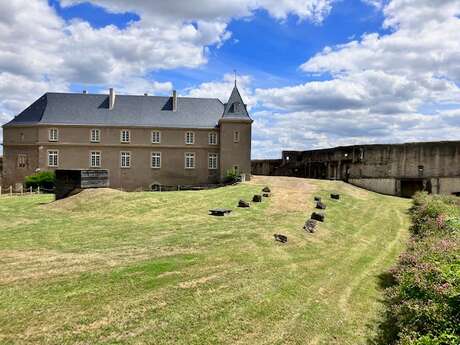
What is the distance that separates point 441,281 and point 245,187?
74.9 ft

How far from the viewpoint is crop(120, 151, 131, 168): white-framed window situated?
135 ft

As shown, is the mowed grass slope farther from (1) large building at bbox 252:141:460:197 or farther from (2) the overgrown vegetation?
(1) large building at bbox 252:141:460:197

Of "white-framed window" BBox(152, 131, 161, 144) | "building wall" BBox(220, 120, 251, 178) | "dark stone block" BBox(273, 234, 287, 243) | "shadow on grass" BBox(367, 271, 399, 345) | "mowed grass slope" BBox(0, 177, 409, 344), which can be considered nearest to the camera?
"mowed grass slope" BBox(0, 177, 409, 344)

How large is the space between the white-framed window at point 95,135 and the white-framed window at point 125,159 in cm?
282

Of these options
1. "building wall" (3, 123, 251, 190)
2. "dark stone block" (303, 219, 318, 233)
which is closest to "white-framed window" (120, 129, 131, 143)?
"building wall" (3, 123, 251, 190)

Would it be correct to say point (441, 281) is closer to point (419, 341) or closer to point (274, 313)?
point (419, 341)

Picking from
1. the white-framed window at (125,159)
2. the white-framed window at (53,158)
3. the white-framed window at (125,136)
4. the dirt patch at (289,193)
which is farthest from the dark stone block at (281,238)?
the white-framed window at (53,158)

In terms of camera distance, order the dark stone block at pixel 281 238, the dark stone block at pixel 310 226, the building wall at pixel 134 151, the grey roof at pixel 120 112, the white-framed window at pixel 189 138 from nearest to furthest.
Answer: the dark stone block at pixel 281 238
the dark stone block at pixel 310 226
the building wall at pixel 134 151
the grey roof at pixel 120 112
the white-framed window at pixel 189 138

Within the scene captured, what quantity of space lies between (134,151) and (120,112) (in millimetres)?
4731

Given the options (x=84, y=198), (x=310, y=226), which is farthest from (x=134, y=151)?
(x=310, y=226)

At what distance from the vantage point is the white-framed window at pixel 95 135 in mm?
40844

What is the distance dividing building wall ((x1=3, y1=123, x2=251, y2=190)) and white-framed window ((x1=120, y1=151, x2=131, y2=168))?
321 millimetres

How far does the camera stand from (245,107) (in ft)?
135

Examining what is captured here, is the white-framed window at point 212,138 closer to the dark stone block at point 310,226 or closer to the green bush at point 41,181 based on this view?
the green bush at point 41,181
